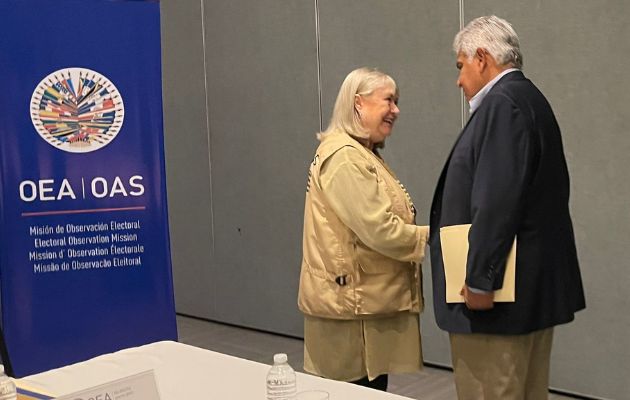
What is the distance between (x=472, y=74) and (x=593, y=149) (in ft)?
4.83

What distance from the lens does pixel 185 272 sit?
221 inches

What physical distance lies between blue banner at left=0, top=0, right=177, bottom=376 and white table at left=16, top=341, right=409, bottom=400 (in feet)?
2.66

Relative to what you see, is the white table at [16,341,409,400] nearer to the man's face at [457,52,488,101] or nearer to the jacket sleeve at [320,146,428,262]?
the jacket sleeve at [320,146,428,262]

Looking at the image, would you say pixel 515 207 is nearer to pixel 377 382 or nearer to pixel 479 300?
pixel 479 300

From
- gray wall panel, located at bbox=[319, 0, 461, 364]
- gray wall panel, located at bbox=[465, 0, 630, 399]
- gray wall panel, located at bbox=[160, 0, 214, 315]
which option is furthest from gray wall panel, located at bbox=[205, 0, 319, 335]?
gray wall panel, located at bbox=[465, 0, 630, 399]

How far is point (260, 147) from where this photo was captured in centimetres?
485

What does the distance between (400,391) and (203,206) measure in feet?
7.81

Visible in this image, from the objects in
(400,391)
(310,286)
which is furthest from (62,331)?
(400,391)

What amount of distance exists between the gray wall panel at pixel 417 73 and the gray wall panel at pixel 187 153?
147 cm

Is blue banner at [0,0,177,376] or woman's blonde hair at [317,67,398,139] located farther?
blue banner at [0,0,177,376]

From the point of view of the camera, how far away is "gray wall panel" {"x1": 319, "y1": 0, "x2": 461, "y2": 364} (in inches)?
147

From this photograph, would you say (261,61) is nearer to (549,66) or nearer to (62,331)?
(549,66)

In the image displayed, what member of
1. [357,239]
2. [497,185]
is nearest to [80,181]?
[357,239]

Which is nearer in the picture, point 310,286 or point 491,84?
point 491,84
